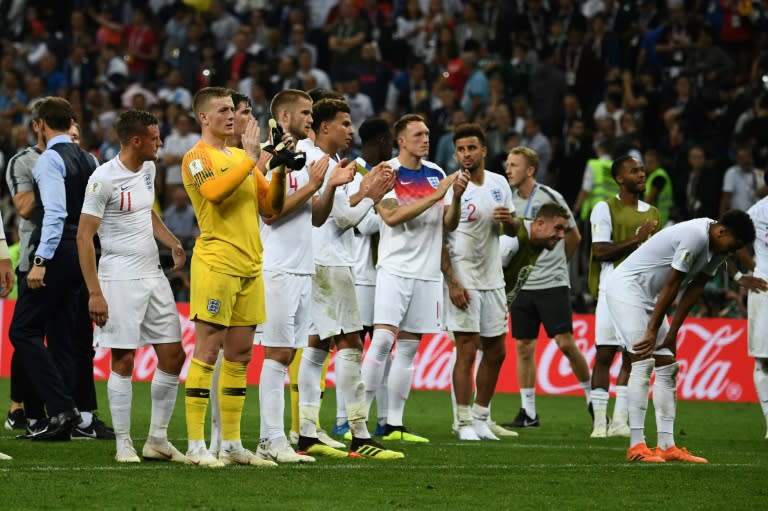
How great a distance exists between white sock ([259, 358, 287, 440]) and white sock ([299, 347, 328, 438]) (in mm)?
657

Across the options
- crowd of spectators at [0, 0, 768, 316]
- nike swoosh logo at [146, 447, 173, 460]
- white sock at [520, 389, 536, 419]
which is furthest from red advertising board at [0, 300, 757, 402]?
nike swoosh logo at [146, 447, 173, 460]

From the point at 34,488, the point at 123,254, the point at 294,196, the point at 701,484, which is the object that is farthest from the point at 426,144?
the point at 34,488


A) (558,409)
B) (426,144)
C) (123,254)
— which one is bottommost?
(558,409)

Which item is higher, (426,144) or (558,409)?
(426,144)

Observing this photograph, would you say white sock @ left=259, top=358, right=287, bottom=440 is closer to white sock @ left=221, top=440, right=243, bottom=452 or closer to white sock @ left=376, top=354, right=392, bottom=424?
white sock @ left=221, top=440, right=243, bottom=452

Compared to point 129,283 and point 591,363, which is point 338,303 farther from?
point 591,363

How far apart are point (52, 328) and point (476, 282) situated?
383 cm

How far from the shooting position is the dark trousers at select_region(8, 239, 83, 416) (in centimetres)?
1088

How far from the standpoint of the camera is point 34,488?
8289 mm

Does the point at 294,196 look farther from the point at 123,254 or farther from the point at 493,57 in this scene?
the point at 493,57

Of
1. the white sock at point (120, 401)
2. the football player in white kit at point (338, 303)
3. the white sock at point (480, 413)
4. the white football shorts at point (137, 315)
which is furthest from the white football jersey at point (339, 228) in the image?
the white sock at point (480, 413)

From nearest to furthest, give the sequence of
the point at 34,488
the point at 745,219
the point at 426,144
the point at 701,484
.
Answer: the point at 34,488, the point at 701,484, the point at 745,219, the point at 426,144

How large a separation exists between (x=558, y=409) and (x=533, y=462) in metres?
6.34

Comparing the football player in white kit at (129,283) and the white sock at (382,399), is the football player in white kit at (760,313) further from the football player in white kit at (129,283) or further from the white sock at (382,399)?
the football player in white kit at (129,283)
